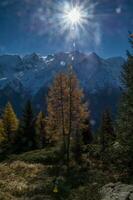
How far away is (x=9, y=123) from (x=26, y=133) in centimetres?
413

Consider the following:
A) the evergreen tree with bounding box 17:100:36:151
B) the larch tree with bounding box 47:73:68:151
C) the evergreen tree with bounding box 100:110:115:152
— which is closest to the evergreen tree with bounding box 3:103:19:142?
the evergreen tree with bounding box 17:100:36:151

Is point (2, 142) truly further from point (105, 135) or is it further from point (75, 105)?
point (105, 135)

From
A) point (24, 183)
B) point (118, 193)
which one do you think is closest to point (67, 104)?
point (24, 183)

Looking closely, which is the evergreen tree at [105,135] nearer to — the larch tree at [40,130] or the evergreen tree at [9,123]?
the larch tree at [40,130]

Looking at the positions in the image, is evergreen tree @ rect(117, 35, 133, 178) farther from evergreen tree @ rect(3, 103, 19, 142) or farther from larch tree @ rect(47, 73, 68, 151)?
evergreen tree @ rect(3, 103, 19, 142)

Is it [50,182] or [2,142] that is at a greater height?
[2,142]

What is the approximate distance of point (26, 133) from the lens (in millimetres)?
60156

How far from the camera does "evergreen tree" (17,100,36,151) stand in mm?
59969

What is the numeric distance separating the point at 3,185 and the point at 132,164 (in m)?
9.06

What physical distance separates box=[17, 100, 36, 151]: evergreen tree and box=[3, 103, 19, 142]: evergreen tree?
1509 millimetres

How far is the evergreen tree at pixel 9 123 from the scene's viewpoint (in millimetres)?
60844

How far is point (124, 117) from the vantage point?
20.0 metres

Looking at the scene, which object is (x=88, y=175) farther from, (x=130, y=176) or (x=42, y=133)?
(x=42, y=133)

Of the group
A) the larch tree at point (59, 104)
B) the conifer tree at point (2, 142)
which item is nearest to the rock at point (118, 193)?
the larch tree at point (59, 104)
